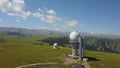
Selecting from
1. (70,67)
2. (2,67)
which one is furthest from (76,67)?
(2,67)

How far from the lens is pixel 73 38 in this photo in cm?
7100

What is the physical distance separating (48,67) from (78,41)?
21.7m

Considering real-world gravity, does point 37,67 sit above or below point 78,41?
below

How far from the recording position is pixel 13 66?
52.3 m

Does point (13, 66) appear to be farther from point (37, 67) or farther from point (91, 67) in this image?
point (91, 67)

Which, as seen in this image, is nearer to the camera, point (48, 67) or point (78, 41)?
point (48, 67)

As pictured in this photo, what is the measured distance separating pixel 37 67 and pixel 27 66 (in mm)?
2663

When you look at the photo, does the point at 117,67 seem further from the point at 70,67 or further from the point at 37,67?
the point at 37,67

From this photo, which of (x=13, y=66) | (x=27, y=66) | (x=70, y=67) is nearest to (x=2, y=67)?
(x=13, y=66)

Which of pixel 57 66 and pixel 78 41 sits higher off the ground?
pixel 78 41

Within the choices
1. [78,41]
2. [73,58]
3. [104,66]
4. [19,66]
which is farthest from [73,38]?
[19,66]

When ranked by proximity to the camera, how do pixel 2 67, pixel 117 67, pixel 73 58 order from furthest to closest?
pixel 73 58
pixel 117 67
pixel 2 67

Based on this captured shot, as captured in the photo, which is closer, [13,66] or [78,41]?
[13,66]

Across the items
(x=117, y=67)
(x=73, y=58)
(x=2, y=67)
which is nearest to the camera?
(x=2, y=67)
